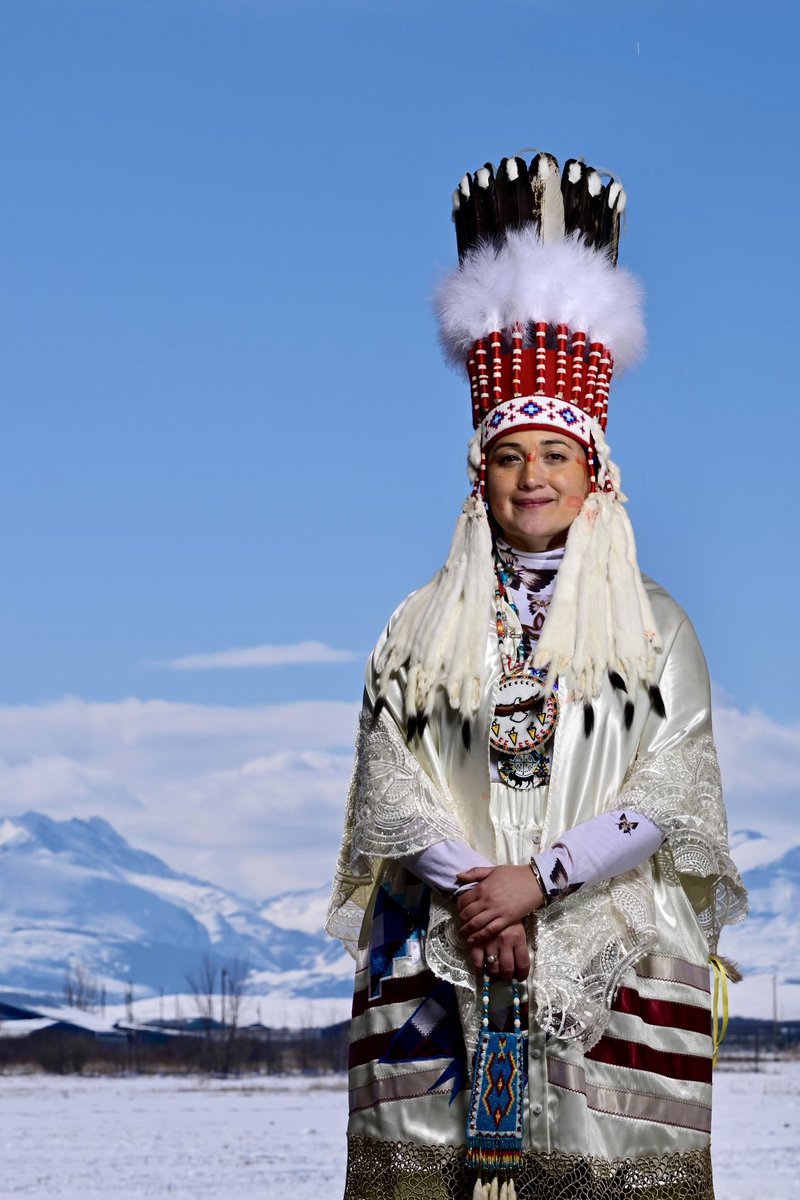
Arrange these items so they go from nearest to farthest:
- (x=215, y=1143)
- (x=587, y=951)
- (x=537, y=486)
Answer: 1. (x=587, y=951)
2. (x=537, y=486)
3. (x=215, y=1143)

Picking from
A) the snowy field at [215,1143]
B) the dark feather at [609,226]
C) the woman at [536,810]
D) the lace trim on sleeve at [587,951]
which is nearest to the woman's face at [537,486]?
the woman at [536,810]

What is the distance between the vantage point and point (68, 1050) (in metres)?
38.6

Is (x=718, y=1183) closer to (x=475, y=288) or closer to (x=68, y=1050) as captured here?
(x=475, y=288)

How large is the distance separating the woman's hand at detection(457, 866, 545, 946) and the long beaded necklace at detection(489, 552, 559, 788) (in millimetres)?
289

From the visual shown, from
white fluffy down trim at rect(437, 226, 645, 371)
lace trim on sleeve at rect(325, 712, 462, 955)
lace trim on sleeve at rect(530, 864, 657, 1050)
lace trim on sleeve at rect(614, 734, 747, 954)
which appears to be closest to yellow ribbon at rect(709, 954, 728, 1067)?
lace trim on sleeve at rect(614, 734, 747, 954)

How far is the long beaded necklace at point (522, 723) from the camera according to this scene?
166 inches

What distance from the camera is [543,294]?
4406 millimetres

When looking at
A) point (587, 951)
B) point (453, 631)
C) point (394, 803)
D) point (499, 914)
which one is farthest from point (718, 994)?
point (453, 631)

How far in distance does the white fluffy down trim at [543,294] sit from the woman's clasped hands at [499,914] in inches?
48.7

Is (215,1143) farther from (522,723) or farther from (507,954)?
(507,954)

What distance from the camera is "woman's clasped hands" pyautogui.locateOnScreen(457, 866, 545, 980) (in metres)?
3.94

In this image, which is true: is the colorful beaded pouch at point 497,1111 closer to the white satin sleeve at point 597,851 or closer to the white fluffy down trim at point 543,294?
the white satin sleeve at point 597,851

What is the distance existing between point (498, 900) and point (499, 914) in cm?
3

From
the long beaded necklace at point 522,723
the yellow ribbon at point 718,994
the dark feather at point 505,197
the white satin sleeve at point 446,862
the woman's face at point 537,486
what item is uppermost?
the dark feather at point 505,197
